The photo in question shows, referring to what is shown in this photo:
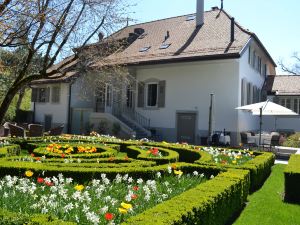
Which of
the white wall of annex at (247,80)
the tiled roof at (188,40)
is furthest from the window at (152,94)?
the white wall of annex at (247,80)

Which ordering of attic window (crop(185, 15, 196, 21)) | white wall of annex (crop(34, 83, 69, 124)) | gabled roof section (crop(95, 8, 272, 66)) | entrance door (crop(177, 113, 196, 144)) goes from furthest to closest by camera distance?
attic window (crop(185, 15, 196, 21)) → white wall of annex (crop(34, 83, 69, 124)) → entrance door (crop(177, 113, 196, 144)) → gabled roof section (crop(95, 8, 272, 66))

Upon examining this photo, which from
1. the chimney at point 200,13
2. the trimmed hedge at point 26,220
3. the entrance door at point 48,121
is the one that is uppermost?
the chimney at point 200,13

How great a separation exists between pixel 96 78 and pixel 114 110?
6.95 m

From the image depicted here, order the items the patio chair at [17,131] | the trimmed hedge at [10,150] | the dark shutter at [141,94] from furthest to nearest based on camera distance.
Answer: the dark shutter at [141,94] < the patio chair at [17,131] < the trimmed hedge at [10,150]

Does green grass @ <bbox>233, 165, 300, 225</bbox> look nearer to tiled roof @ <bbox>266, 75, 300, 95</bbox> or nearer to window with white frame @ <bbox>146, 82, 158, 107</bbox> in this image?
window with white frame @ <bbox>146, 82, 158, 107</bbox>

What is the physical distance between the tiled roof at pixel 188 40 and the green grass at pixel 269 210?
37.7ft

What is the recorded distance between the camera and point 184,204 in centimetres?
456

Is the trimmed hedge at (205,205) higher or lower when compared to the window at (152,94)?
lower

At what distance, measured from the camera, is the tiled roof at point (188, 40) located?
66.8 feet

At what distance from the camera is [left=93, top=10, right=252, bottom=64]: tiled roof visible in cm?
2038

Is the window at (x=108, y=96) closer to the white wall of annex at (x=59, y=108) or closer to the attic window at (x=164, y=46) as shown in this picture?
the white wall of annex at (x=59, y=108)

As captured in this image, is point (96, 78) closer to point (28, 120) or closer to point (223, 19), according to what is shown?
point (223, 19)

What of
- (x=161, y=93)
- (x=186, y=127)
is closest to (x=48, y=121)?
(x=161, y=93)

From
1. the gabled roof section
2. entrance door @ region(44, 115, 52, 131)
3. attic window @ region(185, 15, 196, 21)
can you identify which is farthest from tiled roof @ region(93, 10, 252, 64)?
entrance door @ region(44, 115, 52, 131)
